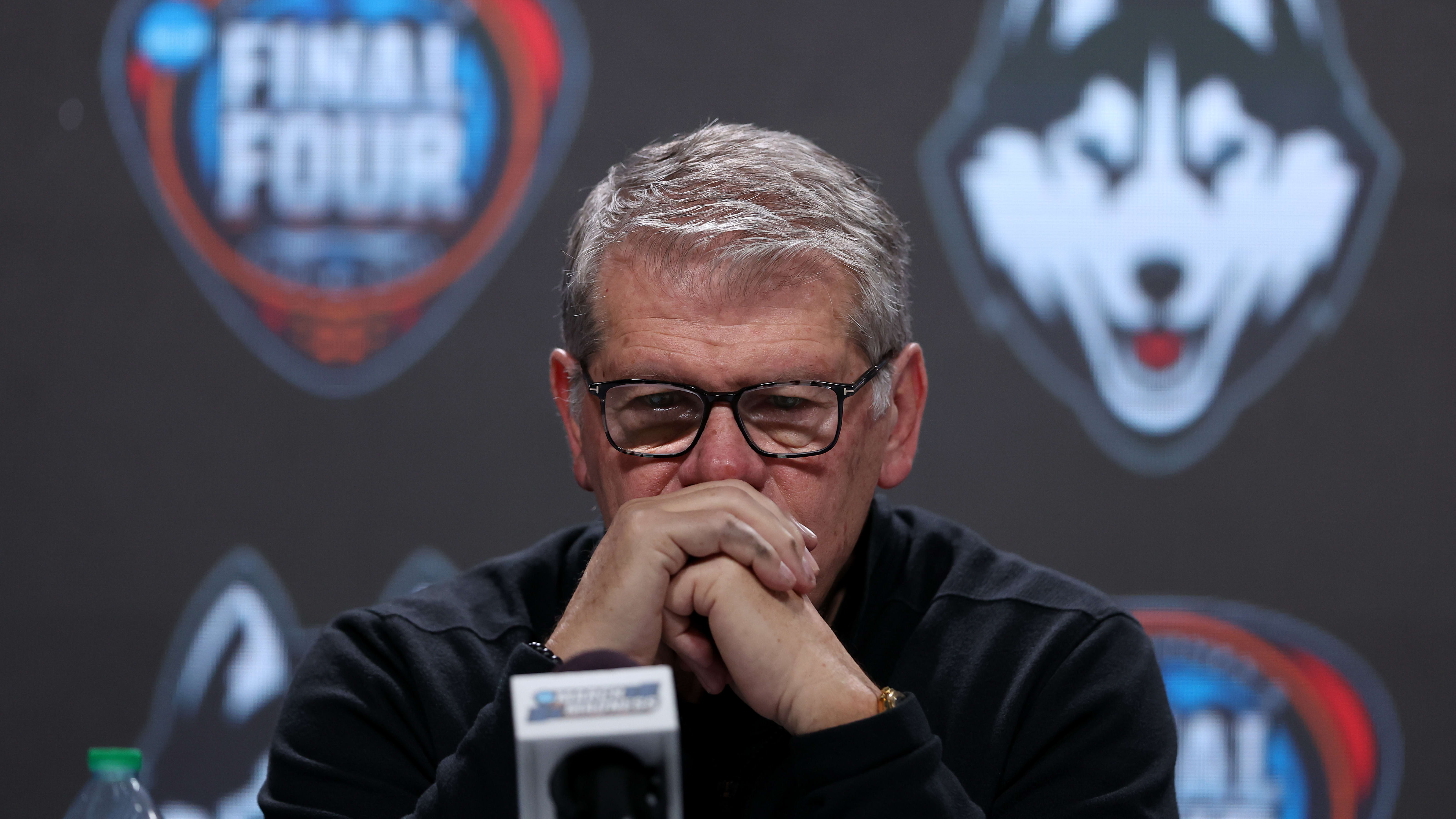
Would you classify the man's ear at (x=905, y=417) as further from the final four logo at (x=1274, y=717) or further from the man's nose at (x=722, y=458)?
the final four logo at (x=1274, y=717)

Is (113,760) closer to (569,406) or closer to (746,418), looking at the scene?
(569,406)

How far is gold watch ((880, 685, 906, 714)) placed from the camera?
4.19 feet

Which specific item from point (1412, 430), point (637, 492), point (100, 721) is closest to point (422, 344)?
point (100, 721)

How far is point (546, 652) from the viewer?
132 centimetres

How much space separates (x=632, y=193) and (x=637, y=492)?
0.42m

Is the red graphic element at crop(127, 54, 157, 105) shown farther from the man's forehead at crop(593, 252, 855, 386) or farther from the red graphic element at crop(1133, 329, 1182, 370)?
the red graphic element at crop(1133, 329, 1182, 370)

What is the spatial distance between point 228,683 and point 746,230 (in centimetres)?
151

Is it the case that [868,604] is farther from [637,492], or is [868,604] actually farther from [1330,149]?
[1330,149]

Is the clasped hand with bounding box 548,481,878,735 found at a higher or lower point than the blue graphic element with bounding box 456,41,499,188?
lower

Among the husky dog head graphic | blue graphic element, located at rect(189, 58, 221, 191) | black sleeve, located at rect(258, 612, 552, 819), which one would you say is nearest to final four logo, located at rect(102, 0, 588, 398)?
blue graphic element, located at rect(189, 58, 221, 191)

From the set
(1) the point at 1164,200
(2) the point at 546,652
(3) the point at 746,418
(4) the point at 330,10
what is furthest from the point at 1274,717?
(4) the point at 330,10

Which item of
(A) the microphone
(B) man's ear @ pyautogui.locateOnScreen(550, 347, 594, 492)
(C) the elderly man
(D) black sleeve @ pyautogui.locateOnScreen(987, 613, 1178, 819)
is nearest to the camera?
(A) the microphone

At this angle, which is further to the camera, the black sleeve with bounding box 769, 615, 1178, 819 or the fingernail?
the fingernail

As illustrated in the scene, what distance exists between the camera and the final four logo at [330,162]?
2477 mm
